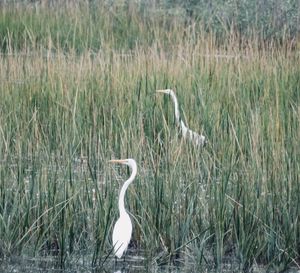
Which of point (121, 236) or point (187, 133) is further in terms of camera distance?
point (187, 133)

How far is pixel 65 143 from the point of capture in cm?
569

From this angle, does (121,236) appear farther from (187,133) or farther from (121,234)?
(187,133)

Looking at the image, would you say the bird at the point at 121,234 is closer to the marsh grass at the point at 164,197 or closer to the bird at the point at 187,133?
the marsh grass at the point at 164,197

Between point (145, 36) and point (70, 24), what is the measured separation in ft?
2.71

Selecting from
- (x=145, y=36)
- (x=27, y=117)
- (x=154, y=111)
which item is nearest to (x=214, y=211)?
(x=154, y=111)

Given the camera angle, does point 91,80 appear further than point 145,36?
No

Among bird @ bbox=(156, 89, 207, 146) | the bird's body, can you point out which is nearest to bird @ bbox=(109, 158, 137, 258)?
the bird's body

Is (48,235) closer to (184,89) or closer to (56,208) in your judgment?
(56,208)

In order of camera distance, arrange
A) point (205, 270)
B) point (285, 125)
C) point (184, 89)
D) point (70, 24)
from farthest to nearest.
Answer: point (70, 24)
point (184, 89)
point (285, 125)
point (205, 270)

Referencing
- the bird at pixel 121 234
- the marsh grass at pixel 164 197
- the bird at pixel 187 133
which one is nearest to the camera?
the bird at pixel 121 234

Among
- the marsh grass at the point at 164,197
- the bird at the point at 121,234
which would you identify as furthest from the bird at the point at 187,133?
the bird at the point at 121,234

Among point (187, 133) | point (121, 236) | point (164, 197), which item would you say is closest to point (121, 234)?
point (121, 236)

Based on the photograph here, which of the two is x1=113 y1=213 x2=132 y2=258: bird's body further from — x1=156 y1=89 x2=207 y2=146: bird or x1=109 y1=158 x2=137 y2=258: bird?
x1=156 y1=89 x2=207 y2=146: bird

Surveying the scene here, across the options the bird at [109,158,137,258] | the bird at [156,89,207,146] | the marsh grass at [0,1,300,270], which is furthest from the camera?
the bird at [156,89,207,146]
